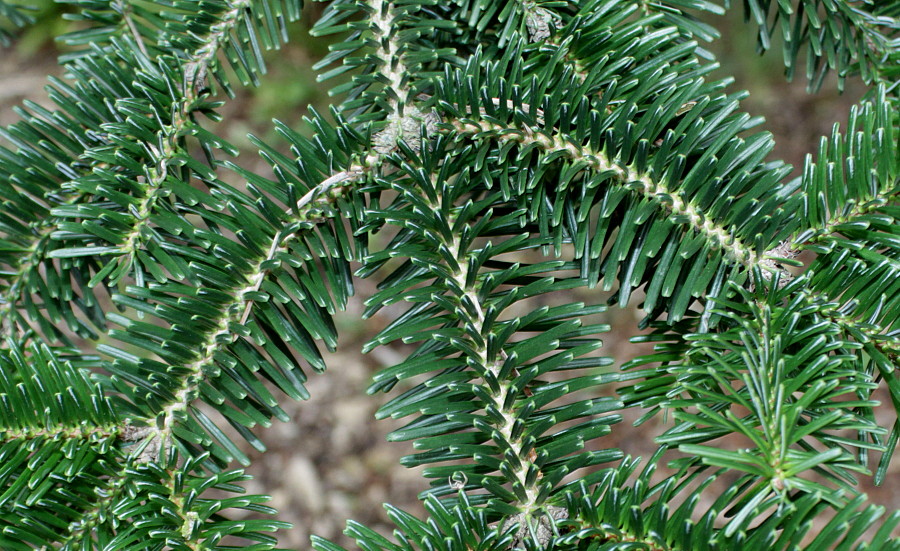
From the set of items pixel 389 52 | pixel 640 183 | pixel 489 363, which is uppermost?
pixel 389 52

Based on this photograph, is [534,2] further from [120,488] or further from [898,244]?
[120,488]

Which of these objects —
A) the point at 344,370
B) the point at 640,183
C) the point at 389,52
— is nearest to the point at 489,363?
the point at 640,183

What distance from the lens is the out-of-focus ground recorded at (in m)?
1.60

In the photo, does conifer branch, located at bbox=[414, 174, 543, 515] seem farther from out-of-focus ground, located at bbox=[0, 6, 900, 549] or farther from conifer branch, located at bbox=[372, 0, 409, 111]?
out-of-focus ground, located at bbox=[0, 6, 900, 549]

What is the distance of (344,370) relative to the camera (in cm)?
179

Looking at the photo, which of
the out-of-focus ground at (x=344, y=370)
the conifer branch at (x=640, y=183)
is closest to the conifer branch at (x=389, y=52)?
the conifer branch at (x=640, y=183)

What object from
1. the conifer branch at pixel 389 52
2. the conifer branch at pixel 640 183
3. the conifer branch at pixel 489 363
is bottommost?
the conifer branch at pixel 489 363

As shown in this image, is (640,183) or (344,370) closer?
(640,183)

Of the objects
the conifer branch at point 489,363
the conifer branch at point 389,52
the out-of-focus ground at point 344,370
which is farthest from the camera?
the out-of-focus ground at point 344,370

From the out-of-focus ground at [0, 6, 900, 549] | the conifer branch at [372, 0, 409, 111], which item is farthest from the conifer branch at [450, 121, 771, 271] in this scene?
the out-of-focus ground at [0, 6, 900, 549]

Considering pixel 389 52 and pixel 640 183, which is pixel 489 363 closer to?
pixel 640 183

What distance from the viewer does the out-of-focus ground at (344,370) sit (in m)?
1.60

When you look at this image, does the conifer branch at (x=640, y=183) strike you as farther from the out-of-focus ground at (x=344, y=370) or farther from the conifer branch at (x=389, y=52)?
the out-of-focus ground at (x=344, y=370)

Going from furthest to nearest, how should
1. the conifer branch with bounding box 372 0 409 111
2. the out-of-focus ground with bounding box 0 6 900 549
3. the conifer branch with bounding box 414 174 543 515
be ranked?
the out-of-focus ground with bounding box 0 6 900 549 → the conifer branch with bounding box 372 0 409 111 → the conifer branch with bounding box 414 174 543 515
